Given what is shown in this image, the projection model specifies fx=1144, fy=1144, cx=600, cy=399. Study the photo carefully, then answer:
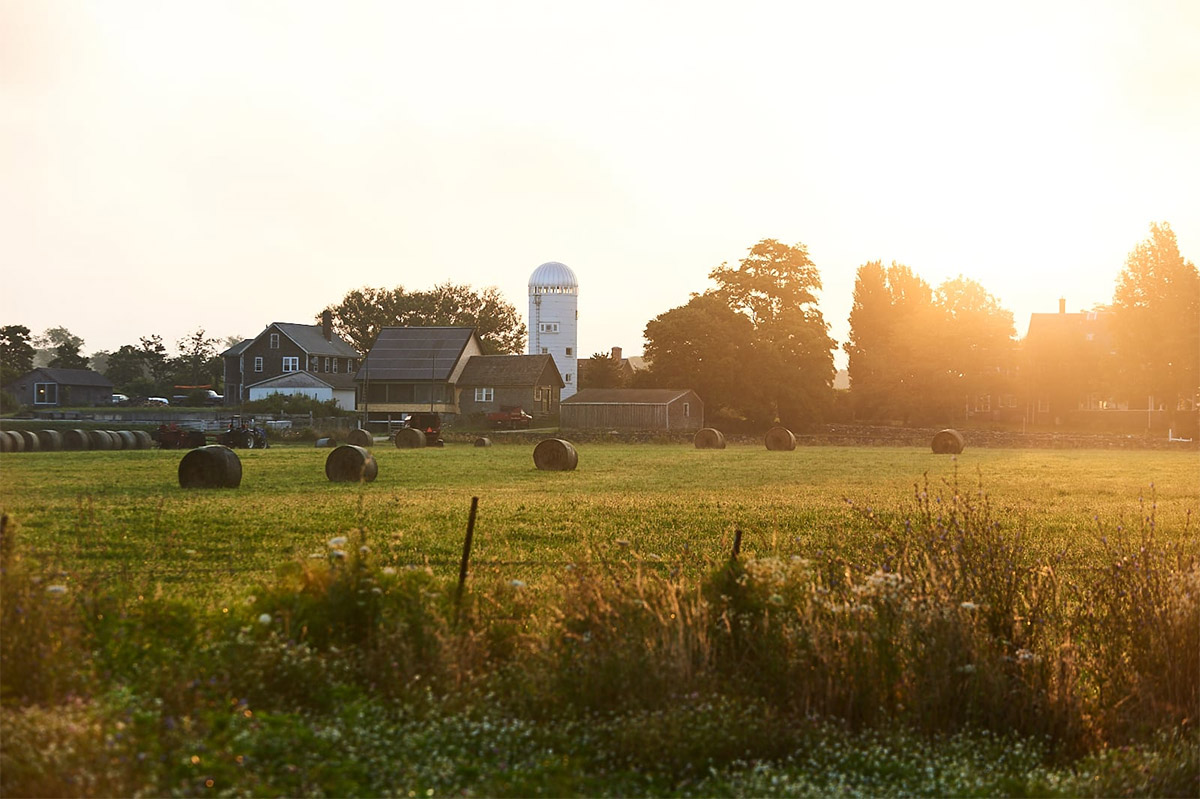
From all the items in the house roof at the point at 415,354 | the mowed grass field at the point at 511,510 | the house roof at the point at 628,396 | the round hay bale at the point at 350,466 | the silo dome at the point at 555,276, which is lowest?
the mowed grass field at the point at 511,510

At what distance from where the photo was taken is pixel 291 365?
8888cm

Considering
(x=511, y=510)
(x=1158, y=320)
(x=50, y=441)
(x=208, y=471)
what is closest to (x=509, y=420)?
(x=50, y=441)

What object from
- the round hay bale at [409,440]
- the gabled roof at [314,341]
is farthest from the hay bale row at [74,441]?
the gabled roof at [314,341]

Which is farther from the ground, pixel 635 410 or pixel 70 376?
pixel 70 376

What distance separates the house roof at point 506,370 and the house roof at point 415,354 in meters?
1.60

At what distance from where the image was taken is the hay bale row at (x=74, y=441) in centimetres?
4046

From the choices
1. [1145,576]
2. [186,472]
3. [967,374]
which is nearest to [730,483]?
[186,472]

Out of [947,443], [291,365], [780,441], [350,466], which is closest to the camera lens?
[350,466]

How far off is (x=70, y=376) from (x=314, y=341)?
1836cm

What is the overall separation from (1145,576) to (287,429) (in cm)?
5142

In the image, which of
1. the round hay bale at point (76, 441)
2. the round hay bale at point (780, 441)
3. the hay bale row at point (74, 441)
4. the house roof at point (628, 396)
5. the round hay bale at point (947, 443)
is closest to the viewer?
the hay bale row at point (74, 441)

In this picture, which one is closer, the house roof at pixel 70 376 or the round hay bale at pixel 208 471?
the round hay bale at pixel 208 471

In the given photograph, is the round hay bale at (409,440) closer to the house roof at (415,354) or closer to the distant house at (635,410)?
the distant house at (635,410)

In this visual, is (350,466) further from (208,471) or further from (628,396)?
(628,396)
